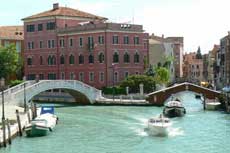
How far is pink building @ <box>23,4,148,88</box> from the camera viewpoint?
53.9 metres

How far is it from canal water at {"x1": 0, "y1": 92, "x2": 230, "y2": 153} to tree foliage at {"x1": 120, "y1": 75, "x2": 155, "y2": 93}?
34.2ft

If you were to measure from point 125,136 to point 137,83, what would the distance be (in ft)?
75.3

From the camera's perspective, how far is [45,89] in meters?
47.1

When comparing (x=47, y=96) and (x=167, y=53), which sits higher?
(x=167, y=53)

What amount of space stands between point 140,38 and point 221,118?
1936cm

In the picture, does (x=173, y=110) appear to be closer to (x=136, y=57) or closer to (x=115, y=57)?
(x=115, y=57)

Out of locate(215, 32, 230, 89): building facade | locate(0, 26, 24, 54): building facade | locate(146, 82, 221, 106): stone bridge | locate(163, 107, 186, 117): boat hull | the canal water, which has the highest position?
locate(0, 26, 24, 54): building facade

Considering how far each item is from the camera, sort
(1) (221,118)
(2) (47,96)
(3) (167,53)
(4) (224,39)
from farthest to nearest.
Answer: (3) (167,53) < (4) (224,39) < (2) (47,96) < (1) (221,118)

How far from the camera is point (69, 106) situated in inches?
1898

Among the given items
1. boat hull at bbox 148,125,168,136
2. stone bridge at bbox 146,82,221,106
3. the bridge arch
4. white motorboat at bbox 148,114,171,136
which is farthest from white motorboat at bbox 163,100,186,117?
the bridge arch

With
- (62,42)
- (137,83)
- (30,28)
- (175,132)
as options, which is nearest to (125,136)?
(175,132)

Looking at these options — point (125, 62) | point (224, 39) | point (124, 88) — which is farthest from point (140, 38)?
point (224, 39)

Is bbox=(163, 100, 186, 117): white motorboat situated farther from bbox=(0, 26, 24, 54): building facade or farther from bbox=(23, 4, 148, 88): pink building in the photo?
bbox=(0, 26, 24, 54): building facade

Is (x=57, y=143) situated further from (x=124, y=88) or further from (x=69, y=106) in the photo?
(x=124, y=88)
